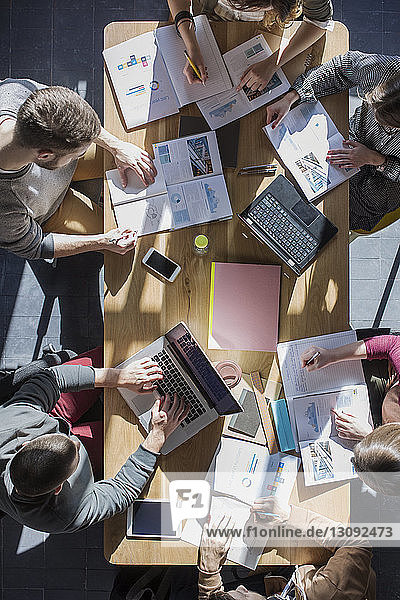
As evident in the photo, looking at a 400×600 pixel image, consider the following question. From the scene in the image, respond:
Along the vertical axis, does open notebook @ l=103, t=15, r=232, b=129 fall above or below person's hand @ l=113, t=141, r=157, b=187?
above

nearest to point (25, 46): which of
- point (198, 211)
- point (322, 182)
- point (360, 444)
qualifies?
point (198, 211)

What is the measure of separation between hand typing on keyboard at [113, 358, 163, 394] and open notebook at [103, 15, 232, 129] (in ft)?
2.82

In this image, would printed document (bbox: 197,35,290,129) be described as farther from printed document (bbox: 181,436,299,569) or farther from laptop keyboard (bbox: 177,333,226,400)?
printed document (bbox: 181,436,299,569)

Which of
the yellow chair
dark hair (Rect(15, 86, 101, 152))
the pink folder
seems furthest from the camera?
the yellow chair

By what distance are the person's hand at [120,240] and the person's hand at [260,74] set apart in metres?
0.68

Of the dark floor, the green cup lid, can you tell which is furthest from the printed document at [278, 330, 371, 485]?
the dark floor

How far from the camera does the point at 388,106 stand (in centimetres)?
190

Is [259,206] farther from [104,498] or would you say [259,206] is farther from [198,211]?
[104,498]

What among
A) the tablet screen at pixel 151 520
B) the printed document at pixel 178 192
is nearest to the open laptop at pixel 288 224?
the printed document at pixel 178 192

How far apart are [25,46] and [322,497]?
2536 millimetres

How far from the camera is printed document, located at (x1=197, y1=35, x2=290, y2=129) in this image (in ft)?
6.84

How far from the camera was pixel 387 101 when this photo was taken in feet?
6.23

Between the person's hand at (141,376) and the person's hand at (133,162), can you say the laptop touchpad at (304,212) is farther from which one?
the person's hand at (141,376)

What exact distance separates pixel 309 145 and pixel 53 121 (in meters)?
0.93
